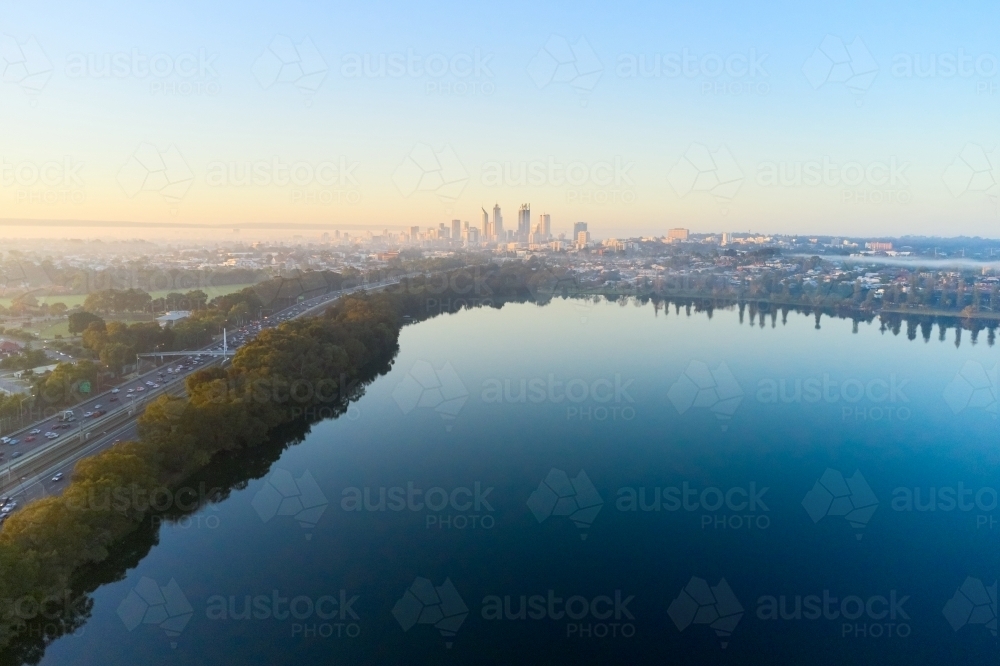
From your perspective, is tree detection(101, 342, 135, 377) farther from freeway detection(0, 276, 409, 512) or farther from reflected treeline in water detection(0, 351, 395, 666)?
reflected treeline in water detection(0, 351, 395, 666)

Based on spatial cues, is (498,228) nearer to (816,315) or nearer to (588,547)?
(816,315)

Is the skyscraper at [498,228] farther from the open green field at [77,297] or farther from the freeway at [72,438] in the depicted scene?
the freeway at [72,438]

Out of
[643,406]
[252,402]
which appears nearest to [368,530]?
[252,402]

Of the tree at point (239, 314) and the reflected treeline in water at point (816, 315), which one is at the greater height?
the tree at point (239, 314)

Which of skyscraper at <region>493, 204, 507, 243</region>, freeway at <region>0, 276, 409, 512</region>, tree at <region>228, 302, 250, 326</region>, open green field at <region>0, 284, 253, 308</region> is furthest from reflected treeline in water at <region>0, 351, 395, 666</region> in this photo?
skyscraper at <region>493, 204, 507, 243</region>

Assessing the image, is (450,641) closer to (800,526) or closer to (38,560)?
(38,560)


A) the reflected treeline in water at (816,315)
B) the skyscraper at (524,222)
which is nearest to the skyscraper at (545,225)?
the skyscraper at (524,222)

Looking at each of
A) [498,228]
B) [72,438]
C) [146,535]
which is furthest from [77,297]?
[498,228]

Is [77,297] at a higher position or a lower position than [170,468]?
higher
